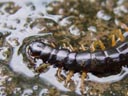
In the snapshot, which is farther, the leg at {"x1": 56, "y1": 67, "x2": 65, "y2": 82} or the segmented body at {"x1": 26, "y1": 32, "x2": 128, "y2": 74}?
the leg at {"x1": 56, "y1": 67, "x2": 65, "y2": 82}

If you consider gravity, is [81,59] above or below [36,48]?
below

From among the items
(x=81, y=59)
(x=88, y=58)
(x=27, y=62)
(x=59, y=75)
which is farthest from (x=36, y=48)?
(x=88, y=58)

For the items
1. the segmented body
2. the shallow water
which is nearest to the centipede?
the segmented body

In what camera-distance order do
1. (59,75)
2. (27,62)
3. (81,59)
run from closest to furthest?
(81,59) → (59,75) → (27,62)

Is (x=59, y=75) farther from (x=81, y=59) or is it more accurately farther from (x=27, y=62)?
(x=27, y=62)

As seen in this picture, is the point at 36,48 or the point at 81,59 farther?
the point at 36,48

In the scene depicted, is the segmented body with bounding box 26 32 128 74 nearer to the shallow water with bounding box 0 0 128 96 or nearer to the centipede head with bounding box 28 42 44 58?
the centipede head with bounding box 28 42 44 58

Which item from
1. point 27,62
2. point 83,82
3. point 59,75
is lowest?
point 83,82
